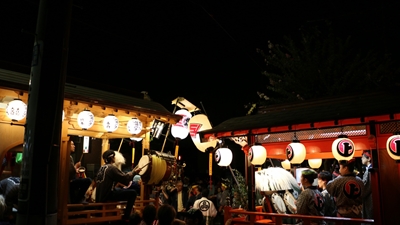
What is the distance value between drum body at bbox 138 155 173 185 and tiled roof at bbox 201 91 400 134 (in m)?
1.96

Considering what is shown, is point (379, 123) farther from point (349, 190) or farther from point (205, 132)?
point (205, 132)

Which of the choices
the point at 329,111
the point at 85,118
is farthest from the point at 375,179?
the point at 85,118

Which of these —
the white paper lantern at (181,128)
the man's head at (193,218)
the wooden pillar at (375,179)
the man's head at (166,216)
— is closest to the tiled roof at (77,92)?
the white paper lantern at (181,128)

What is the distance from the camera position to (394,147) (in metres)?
8.40

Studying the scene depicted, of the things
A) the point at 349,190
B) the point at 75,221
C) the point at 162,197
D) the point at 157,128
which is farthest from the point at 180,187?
the point at 349,190

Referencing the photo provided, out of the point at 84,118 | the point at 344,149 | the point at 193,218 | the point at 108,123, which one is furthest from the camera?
the point at 108,123

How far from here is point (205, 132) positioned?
12148 millimetres

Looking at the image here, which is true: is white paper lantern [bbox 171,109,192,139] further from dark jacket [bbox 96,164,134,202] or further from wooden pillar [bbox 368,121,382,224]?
wooden pillar [bbox 368,121,382,224]

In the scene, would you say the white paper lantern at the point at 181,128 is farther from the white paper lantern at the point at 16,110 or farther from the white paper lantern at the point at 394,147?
the white paper lantern at the point at 394,147

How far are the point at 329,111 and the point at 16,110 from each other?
8226mm

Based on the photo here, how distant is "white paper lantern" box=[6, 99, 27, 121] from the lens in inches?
347

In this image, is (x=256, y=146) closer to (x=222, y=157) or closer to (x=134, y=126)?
(x=222, y=157)

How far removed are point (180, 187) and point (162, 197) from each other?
103cm

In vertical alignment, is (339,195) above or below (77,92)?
below
